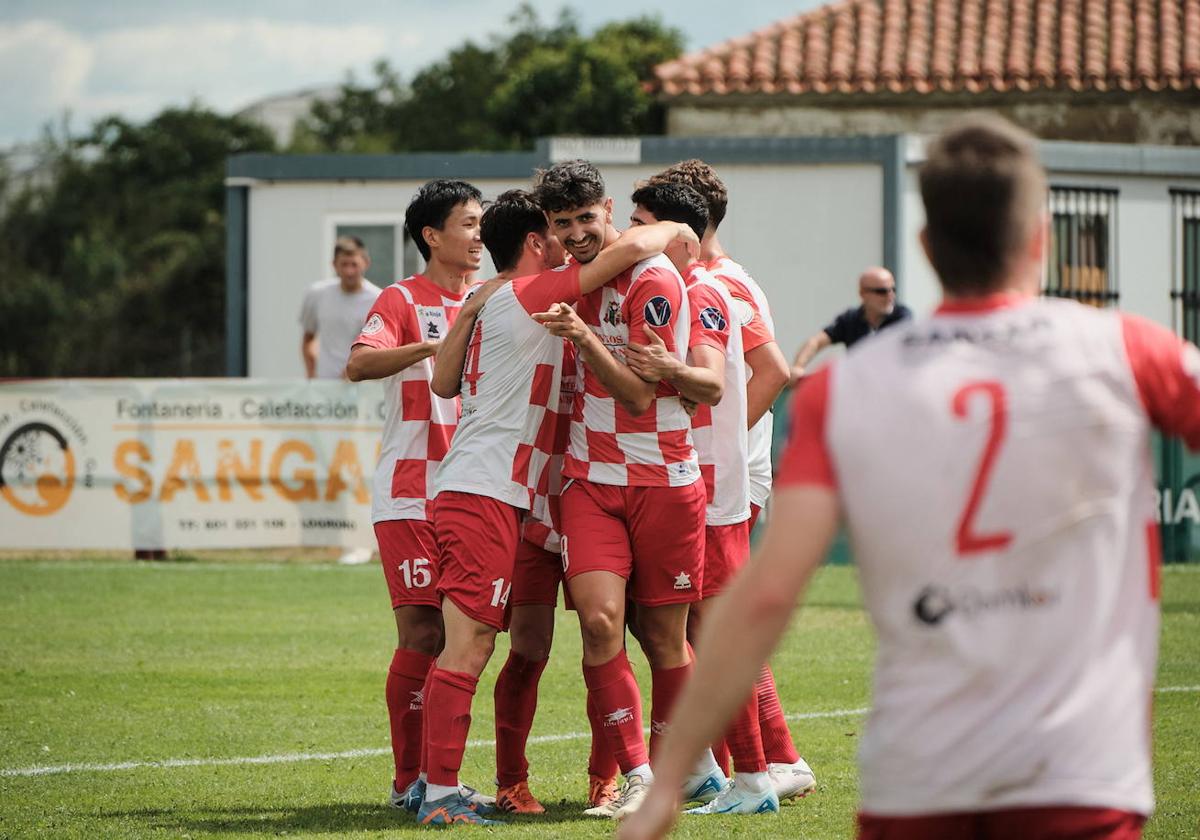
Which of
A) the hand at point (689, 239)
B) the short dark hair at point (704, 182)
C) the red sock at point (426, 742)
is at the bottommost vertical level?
the red sock at point (426, 742)

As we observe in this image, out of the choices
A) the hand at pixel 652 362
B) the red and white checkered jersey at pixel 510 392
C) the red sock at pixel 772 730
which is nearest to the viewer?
the hand at pixel 652 362

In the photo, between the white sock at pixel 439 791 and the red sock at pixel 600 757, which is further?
the red sock at pixel 600 757

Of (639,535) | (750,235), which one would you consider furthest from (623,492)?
(750,235)

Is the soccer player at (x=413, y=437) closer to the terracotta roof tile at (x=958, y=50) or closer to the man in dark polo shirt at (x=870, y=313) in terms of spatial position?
the man in dark polo shirt at (x=870, y=313)

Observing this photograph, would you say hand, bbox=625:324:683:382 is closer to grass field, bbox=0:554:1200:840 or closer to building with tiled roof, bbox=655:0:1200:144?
grass field, bbox=0:554:1200:840

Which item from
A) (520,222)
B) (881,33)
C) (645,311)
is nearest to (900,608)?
(645,311)

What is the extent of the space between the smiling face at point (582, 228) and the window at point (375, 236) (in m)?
14.3

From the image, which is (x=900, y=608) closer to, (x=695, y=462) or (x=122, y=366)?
(x=695, y=462)

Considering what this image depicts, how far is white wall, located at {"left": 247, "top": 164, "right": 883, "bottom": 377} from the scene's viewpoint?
19344 millimetres

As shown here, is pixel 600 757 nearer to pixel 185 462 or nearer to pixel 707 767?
pixel 707 767

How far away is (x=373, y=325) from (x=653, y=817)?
3.93 m

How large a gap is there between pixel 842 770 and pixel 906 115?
21667 mm

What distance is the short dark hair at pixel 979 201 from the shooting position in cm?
258

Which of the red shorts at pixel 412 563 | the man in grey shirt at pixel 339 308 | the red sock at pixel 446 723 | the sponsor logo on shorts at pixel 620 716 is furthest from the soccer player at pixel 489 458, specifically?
the man in grey shirt at pixel 339 308
